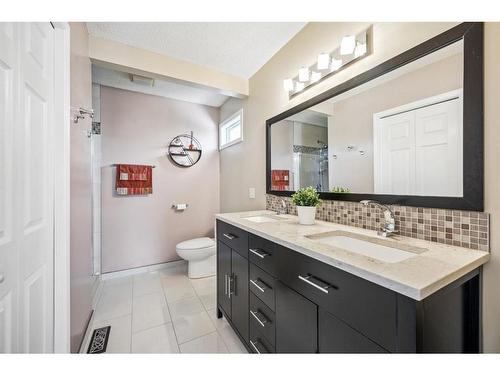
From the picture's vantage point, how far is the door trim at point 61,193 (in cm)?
104

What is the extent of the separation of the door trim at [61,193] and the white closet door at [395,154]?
5.63 ft

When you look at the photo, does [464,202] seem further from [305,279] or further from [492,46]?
[305,279]

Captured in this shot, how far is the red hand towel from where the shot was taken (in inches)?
96.5

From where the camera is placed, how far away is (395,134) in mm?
Answer: 1104

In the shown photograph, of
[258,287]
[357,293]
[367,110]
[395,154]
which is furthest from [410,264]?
[367,110]

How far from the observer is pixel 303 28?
1.64 meters

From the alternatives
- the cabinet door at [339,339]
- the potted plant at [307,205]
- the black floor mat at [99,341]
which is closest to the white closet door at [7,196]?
the black floor mat at [99,341]

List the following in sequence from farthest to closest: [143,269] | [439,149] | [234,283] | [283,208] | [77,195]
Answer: [143,269] < [283,208] < [234,283] < [77,195] < [439,149]

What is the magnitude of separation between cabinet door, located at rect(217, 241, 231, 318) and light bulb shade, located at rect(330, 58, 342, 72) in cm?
148

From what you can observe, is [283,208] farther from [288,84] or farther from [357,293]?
[357,293]

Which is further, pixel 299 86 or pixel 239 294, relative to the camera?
pixel 299 86

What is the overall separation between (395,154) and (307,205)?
1.91ft
